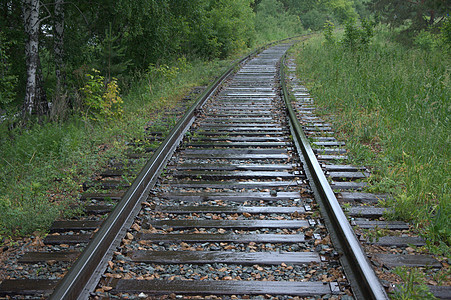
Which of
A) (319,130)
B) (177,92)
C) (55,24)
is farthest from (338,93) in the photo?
(55,24)

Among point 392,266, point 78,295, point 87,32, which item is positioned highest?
point 87,32

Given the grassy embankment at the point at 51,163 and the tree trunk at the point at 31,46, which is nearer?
the grassy embankment at the point at 51,163

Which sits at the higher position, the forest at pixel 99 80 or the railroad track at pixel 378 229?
the forest at pixel 99 80

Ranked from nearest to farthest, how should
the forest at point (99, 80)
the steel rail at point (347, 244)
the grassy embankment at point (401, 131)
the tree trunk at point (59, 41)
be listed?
the steel rail at point (347, 244)
the grassy embankment at point (401, 131)
the forest at point (99, 80)
the tree trunk at point (59, 41)

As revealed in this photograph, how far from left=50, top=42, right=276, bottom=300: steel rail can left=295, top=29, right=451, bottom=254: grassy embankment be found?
2556 mm

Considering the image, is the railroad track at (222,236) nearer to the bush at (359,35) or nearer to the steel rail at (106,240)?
the steel rail at (106,240)

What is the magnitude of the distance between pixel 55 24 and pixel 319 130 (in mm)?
7243

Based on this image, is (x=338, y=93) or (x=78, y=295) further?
(x=338, y=93)

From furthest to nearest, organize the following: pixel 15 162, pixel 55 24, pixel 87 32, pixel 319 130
→ pixel 87 32
pixel 55 24
pixel 319 130
pixel 15 162

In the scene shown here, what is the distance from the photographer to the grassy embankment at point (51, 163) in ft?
12.5

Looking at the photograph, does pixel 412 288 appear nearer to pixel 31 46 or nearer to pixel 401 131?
pixel 401 131

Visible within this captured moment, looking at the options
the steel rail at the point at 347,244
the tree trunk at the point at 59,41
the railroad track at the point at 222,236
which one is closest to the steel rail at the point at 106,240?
the railroad track at the point at 222,236

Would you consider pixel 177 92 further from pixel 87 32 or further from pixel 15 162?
pixel 15 162

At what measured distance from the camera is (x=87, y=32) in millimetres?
11406
